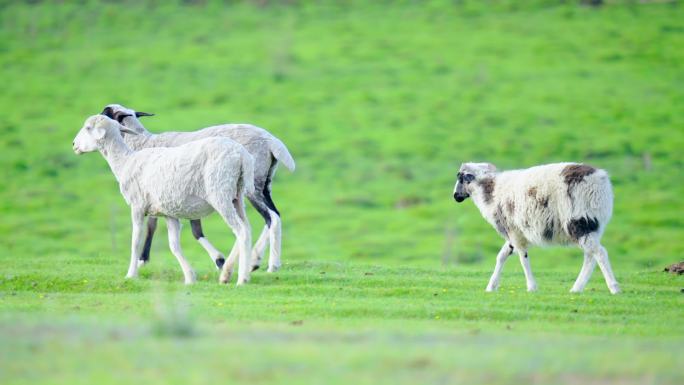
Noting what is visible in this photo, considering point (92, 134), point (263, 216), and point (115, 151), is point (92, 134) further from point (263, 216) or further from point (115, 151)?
point (263, 216)

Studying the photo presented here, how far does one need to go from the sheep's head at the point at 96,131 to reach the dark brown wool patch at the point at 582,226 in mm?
7906

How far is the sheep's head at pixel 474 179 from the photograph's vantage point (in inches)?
709

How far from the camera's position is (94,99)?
187ft

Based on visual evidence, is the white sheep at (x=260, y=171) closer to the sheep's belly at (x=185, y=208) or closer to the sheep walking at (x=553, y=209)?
the sheep's belly at (x=185, y=208)

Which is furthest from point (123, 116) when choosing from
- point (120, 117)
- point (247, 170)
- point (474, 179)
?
point (474, 179)

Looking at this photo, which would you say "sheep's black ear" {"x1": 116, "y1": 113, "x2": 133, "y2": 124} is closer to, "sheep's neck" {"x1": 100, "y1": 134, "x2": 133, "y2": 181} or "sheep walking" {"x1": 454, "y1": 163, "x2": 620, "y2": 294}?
"sheep's neck" {"x1": 100, "y1": 134, "x2": 133, "y2": 181}

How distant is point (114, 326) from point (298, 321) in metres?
2.79

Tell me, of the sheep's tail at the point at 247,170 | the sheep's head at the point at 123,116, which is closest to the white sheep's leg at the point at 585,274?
the sheep's tail at the point at 247,170

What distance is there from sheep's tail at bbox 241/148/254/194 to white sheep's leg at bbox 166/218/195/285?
1586mm

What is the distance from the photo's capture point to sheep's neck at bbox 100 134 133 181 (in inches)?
721

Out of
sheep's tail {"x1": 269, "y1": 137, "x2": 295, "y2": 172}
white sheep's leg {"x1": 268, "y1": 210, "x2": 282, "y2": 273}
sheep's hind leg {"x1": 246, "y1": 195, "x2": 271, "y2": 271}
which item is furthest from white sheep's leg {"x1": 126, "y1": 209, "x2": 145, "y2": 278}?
sheep's tail {"x1": 269, "y1": 137, "x2": 295, "y2": 172}

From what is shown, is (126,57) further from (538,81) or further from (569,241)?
(569,241)

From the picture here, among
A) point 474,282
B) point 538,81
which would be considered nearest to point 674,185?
point 538,81

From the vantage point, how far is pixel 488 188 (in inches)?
704
